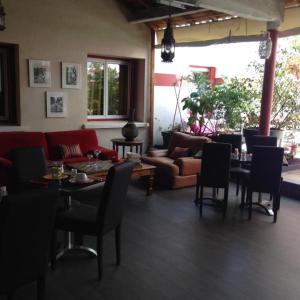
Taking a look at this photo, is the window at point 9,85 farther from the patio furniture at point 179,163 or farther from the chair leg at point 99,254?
the chair leg at point 99,254

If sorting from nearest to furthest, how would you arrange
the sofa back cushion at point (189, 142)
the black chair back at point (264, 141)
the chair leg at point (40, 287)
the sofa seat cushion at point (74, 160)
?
1. the chair leg at point (40, 287)
2. the black chair back at point (264, 141)
3. the sofa seat cushion at point (74, 160)
4. the sofa back cushion at point (189, 142)

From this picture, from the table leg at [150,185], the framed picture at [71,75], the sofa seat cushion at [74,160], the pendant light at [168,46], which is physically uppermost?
the pendant light at [168,46]

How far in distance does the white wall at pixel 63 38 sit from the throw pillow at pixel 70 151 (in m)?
0.80

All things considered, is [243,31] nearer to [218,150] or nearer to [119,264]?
[218,150]

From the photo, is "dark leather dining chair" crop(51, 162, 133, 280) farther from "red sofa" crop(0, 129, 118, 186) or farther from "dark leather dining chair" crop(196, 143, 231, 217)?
"red sofa" crop(0, 129, 118, 186)

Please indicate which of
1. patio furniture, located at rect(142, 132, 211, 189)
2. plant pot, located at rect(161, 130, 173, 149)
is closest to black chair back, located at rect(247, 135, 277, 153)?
patio furniture, located at rect(142, 132, 211, 189)

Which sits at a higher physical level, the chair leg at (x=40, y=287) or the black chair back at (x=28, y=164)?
the black chair back at (x=28, y=164)

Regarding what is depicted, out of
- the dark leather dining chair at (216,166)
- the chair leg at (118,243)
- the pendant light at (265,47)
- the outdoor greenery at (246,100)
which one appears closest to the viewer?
the chair leg at (118,243)

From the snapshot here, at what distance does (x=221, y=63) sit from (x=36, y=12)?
176 inches

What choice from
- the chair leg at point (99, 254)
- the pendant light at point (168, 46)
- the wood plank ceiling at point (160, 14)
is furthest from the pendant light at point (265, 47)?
the chair leg at point (99, 254)

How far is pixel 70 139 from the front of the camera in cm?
604

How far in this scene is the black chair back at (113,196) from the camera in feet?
9.18

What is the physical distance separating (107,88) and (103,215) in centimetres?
488

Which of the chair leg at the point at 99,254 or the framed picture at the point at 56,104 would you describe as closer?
the chair leg at the point at 99,254
